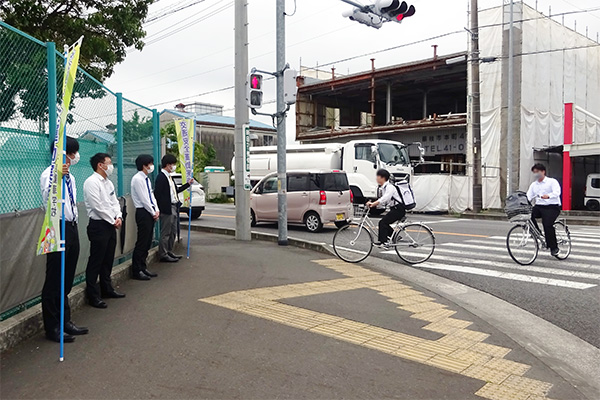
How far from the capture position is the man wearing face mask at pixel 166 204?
844cm

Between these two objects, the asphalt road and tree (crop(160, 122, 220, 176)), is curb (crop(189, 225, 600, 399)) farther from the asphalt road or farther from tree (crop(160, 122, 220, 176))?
tree (crop(160, 122, 220, 176))

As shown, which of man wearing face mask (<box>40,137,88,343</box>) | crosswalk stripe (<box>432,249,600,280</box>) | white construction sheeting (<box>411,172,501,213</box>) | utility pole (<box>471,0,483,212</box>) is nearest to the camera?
man wearing face mask (<box>40,137,88,343</box>)

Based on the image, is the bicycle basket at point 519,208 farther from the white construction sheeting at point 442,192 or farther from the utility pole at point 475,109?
the white construction sheeting at point 442,192

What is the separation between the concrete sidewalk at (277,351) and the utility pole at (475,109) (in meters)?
17.5

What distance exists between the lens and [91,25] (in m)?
14.5

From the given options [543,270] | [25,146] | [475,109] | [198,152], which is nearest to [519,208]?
[543,270]

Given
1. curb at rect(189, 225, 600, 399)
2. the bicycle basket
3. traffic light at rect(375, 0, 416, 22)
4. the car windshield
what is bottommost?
curb at rect(189, 225, 600, 399)

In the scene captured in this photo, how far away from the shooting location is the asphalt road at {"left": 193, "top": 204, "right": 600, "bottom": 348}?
6.38 meters

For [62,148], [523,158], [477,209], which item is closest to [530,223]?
[62,148]

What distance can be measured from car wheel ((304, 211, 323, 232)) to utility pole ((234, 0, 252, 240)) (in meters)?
2.97

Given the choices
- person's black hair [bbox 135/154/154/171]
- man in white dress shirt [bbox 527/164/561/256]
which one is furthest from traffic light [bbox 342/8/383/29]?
person's black hair [bbox 135/154/154/171]

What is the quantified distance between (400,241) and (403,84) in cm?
2603

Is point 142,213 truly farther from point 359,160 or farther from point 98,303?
point 359,160

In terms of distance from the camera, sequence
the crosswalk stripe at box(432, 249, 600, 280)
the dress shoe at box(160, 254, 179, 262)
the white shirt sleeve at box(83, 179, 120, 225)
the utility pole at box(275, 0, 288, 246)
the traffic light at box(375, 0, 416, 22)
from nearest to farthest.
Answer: the white shirt sleeve at box(83, 179, 120, 225) < the crosswalk stripe at box(432, 249, 600, 280) < the dress shoe at box(160, 254, 179, 262) < the traffic light at box(375, 0, 416, 22) < the utility pole at box(275, 0, 288, 246)
